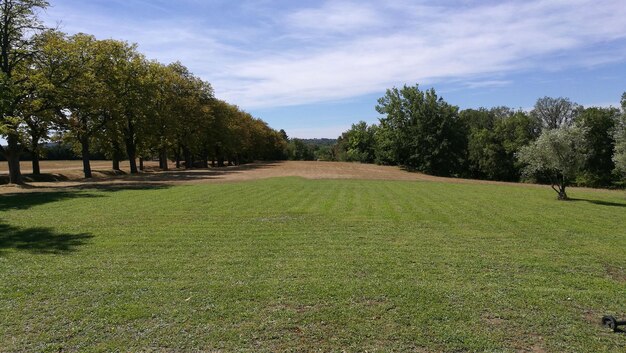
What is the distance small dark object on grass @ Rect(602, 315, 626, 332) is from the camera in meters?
5.35

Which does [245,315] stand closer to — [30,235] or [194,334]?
[194,334]

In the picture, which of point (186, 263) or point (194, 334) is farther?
point (186, 263)

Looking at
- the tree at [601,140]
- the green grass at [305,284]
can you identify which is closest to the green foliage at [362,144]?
the tree at [601,140]

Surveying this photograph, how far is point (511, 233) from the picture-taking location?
41.1 feet

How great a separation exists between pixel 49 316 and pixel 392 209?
14.0m

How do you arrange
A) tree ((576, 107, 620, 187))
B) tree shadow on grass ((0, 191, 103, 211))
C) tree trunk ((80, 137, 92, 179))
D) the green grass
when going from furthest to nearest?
tree ((576, 107, 620, 187))
tree trunk ((80, 137, 92, 179))
tree shadow on grass ((0, 191, 103, 211))
the green grass

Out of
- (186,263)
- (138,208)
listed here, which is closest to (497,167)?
(138,208)

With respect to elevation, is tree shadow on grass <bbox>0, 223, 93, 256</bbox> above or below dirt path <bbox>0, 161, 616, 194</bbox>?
below

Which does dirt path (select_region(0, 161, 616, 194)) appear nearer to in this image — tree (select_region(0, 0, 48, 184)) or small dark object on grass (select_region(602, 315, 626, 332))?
tree (select_region(0, 0, 48, 184))

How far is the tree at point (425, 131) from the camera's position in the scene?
6053 cm

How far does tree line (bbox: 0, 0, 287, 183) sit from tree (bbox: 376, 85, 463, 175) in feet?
99.1

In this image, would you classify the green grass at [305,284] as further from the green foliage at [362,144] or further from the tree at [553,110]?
the green foliage at [362,144]

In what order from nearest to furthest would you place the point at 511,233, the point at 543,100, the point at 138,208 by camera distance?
the point at 511,233 → the point at 138,208 → the point at 543,100

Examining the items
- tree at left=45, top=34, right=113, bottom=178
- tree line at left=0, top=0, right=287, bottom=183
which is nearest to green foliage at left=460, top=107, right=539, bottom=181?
tree line at left=0, top=0, right=287, bottom=183
